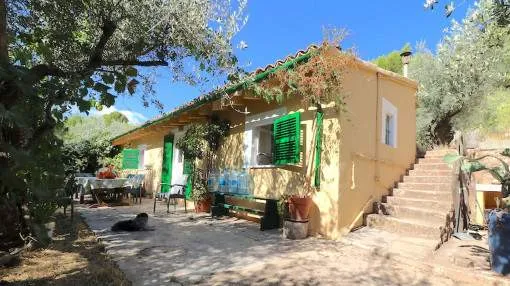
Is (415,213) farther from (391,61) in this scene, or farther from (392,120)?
(391,61)

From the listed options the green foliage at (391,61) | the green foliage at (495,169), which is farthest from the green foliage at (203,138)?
the green foliage at (391,61)

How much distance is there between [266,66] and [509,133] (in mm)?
11597

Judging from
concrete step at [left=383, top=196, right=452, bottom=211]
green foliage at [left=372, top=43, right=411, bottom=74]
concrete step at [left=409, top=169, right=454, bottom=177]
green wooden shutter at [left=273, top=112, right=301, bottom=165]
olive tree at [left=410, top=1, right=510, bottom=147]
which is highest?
green foliage at [left=372, top=43, right=411, bottom=74]

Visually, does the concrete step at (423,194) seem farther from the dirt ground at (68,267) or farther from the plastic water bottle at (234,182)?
the dirt ground at (68,267)

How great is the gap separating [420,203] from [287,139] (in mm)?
2758

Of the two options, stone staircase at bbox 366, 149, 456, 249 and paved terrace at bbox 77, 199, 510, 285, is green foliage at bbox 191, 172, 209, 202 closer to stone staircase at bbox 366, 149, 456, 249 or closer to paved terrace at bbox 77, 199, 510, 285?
paved terrace at bbox 77, 199, 510, 285

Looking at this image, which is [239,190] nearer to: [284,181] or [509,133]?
[284,181]

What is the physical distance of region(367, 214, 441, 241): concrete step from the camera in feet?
20.1

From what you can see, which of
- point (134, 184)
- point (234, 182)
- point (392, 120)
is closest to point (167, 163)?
point (134, 184)

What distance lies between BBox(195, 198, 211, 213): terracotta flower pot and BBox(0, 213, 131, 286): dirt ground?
140 inches

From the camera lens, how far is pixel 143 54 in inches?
227

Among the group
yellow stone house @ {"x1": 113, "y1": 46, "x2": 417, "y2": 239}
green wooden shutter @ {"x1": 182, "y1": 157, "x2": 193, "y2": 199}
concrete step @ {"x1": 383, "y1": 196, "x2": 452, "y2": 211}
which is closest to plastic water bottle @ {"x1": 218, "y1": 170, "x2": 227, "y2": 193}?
yellow stone house @ {"x1": 113, "y1": 46, "x2": 417, "y2": 239}

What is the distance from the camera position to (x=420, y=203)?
7.27 metres

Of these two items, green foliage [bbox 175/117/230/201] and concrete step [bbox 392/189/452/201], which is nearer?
concrete step [bbox 392/189/452/201]
